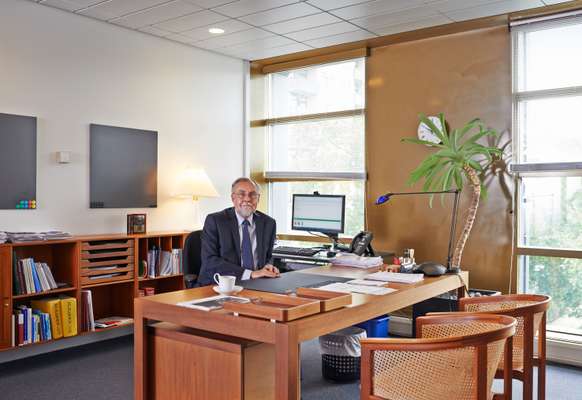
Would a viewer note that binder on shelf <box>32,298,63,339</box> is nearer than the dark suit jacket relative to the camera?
No

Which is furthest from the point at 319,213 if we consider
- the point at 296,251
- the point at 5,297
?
the point at 5,297

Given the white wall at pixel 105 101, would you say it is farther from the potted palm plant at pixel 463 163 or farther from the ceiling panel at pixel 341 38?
the potted palm plant at pixel 463 163

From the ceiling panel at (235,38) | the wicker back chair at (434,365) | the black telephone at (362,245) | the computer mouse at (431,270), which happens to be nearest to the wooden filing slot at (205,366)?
the wicker back chair at (434,365)

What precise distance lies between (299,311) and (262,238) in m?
1.61

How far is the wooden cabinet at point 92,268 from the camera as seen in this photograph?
398 centimetres

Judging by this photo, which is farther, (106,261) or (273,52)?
(273,52)

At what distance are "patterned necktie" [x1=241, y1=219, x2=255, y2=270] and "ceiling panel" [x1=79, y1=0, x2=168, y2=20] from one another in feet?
6.44

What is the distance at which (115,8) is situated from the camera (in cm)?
452

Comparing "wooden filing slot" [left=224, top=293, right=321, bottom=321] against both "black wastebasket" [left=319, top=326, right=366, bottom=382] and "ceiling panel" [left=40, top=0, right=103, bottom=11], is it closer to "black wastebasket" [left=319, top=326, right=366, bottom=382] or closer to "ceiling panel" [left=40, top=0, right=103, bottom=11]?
"black wastebasket" [left=319, top=326, right=366, bottom=382]

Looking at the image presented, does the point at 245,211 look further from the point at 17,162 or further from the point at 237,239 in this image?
the point at 17,162

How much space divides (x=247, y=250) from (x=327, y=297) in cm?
126

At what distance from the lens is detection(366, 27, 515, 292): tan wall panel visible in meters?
4.69

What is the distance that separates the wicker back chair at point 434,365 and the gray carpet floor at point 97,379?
1524 millimetres

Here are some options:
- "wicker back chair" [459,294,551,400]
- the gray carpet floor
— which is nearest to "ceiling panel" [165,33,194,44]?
the gray carpet floor
